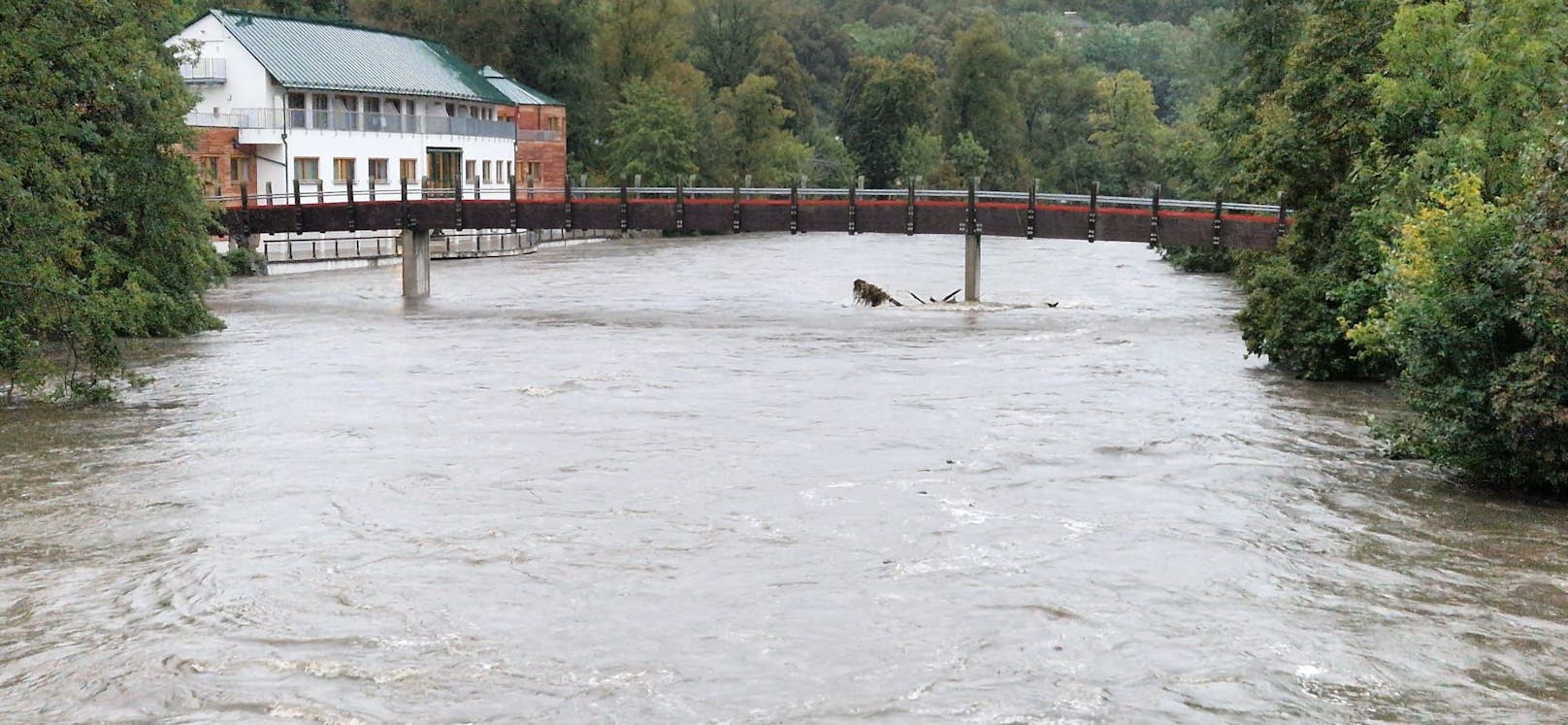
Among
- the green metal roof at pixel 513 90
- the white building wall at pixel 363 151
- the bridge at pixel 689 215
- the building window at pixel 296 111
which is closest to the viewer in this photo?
the bridge at pixel 689 215

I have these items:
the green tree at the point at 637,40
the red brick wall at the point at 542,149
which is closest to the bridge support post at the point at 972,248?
the red brick wall at the point at 542,149

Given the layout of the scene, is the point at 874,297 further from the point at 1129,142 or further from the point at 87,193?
the point at 1129,142

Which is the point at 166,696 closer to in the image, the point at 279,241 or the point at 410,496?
the point at 410,496

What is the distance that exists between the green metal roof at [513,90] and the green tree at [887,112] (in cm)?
3174

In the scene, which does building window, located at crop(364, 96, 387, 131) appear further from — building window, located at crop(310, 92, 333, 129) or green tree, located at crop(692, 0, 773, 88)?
green tree, located at crop(692, 0, 773, 88)

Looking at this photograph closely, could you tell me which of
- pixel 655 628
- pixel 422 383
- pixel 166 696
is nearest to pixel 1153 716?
pixel 655 628

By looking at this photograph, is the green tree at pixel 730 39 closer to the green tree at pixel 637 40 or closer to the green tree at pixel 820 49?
the green tree at pixel 637 40

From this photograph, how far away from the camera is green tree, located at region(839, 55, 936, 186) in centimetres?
11906

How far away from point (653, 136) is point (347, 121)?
907 inches

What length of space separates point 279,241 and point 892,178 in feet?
198

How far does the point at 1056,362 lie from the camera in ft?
128

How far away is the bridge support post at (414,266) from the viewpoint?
57.1 m

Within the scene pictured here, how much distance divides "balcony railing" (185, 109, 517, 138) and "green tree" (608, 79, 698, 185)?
401 inches

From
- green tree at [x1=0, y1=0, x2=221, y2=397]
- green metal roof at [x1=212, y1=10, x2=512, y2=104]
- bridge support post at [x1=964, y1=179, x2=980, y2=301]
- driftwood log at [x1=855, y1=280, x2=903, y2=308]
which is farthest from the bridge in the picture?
green metal roof at [x1=212, y1=10, x2=512, y2=104]
